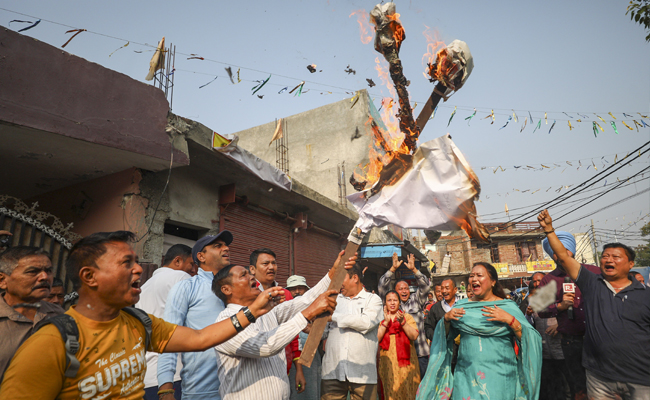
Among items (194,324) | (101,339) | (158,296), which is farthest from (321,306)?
(158,296)

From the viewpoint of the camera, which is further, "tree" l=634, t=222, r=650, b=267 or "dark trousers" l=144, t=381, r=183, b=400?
"tree" l=634, t=222, r=650, b=267

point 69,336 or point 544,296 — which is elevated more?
point 69,336

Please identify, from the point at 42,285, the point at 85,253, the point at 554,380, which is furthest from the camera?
the point at 554,380

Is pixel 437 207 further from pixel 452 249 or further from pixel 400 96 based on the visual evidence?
pixel 452 249

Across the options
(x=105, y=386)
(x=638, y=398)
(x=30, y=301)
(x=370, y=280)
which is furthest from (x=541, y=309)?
(x=370, y=280)

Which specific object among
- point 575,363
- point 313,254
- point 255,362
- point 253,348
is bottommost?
point 575,363

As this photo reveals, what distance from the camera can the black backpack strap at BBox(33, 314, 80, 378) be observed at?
1.56m

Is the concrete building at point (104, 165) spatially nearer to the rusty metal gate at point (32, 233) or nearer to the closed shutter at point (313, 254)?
the rusty metal gate at point (32, 233)

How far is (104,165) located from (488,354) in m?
5.38

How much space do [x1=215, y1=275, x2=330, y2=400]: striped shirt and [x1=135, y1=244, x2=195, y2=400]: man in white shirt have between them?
1.00m

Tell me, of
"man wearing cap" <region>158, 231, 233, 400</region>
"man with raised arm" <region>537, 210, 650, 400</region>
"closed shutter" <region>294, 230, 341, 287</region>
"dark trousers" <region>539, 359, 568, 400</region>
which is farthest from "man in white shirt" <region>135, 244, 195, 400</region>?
"closed shutter" <region>294, 230, 341, 287</region>

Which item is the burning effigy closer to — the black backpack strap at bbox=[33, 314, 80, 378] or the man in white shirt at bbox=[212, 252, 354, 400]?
the man in white shirt at bbox=[212, 252, 354, 400]

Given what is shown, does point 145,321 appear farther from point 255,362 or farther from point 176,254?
point 176,254

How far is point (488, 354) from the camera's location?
371cm
